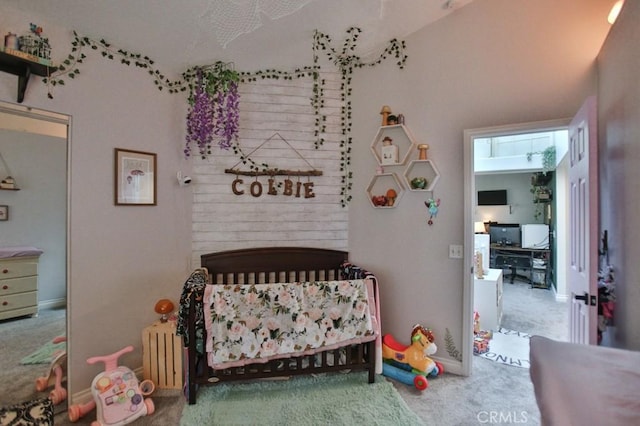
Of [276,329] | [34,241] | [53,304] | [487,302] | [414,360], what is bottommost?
[414,360]

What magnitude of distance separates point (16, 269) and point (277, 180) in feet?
6.50

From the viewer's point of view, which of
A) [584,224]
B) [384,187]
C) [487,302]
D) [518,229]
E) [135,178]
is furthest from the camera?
[518,229]

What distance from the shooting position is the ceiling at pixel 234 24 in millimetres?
2004

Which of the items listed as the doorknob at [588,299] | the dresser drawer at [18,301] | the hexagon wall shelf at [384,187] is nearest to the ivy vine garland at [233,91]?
the hexagon wall shelf at [384,187]

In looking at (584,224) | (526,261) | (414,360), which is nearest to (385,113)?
(584,224)

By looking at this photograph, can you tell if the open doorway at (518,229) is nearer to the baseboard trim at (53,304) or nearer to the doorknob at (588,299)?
the doorknob at (588,299)

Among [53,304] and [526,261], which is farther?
[526,261]

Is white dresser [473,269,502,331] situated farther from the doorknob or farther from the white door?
Answer: the doorknob

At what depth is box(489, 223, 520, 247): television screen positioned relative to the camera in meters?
7.15

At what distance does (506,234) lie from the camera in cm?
726

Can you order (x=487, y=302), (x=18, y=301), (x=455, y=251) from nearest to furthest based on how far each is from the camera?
(x=18, y=301) → (x=455, y=251) → (x=487, y=302)

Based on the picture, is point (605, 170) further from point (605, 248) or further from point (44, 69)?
point (44, 69)

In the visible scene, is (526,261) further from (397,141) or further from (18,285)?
(18,285)

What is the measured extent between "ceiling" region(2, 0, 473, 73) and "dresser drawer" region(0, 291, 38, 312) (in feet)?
5.33
